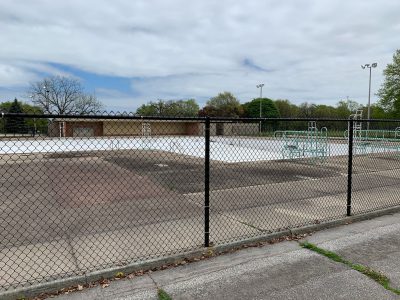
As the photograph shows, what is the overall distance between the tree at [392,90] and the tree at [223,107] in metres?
37.3

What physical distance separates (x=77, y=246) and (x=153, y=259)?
1.25 meters

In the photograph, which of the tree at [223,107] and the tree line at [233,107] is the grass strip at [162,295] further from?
the tree at [223,107]

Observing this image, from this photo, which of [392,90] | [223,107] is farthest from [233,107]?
[392,90]

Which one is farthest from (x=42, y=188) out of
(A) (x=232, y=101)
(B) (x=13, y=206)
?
(A) (x=232, y=101)

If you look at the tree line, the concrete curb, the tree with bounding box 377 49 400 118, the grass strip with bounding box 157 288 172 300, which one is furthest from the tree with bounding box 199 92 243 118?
the grass strip with bounding box 157 288 172 300

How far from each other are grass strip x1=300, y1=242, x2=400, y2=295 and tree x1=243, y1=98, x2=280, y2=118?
2923 inches

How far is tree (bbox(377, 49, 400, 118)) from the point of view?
42844mm

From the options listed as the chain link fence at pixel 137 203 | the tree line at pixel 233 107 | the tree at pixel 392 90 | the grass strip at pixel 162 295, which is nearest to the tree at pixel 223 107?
the tree line at pixel 233 107

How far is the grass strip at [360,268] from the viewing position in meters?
3.49

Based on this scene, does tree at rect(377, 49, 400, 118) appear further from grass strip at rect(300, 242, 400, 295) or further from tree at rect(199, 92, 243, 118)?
grass strip at rect(300, 242, 400, 295)

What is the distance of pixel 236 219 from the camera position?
18.9ft

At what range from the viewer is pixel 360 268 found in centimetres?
390

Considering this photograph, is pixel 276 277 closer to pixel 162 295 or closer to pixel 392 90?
pixel 162 295

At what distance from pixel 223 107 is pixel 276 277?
7861 centimetres
